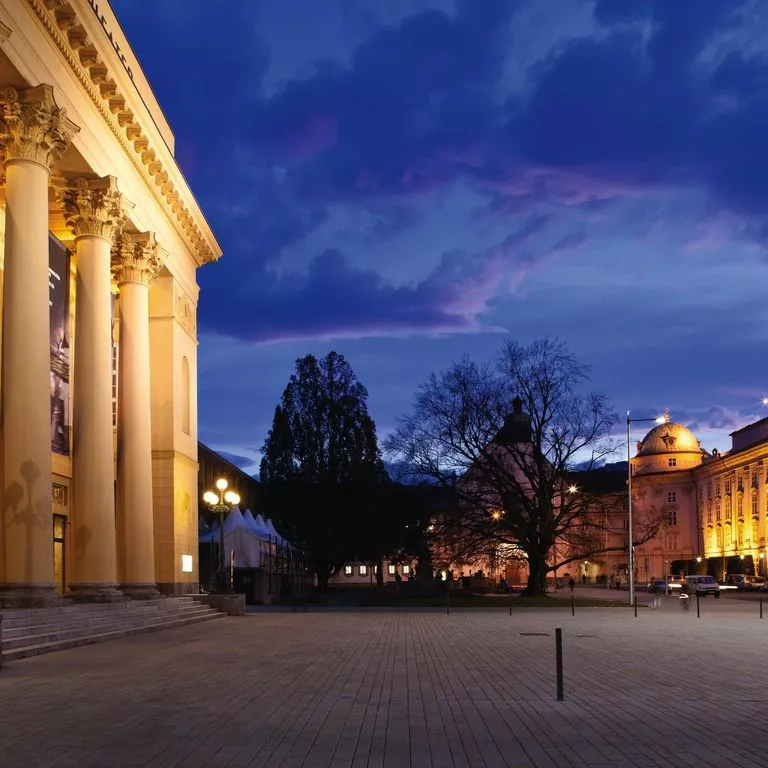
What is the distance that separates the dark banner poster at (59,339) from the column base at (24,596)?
7964mm

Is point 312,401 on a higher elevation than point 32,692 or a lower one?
higher

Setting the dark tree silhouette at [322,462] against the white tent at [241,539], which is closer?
the white tent at [241,539]

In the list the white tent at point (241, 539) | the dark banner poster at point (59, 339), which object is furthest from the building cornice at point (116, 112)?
the white tent at point (241, 539)

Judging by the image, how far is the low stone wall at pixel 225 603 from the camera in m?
39.3

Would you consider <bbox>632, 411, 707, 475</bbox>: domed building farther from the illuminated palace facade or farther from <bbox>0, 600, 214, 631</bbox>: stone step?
<bbox>0, 600, 214, 631</bbox>: stone step

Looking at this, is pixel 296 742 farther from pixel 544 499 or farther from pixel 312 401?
pixel 312 401

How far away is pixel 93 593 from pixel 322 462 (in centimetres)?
4315

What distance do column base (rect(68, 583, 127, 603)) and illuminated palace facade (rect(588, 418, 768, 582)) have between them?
8276cm

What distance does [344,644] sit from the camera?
23.7m

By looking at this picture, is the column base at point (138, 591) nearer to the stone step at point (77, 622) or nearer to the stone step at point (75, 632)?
the stone step at point (77, 622)

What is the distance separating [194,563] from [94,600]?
1354cm

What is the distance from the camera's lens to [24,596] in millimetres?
22906

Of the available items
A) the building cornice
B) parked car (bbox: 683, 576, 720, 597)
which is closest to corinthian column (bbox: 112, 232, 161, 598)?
the building cornice

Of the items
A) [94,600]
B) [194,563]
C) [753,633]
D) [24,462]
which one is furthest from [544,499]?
[24,462]
